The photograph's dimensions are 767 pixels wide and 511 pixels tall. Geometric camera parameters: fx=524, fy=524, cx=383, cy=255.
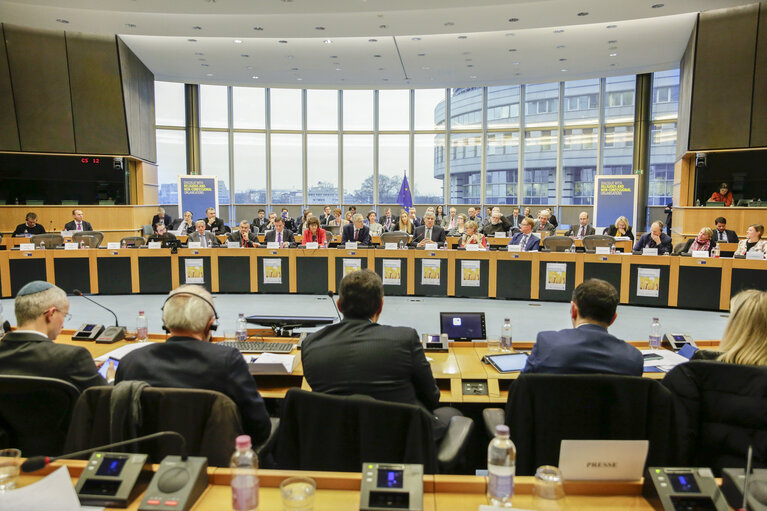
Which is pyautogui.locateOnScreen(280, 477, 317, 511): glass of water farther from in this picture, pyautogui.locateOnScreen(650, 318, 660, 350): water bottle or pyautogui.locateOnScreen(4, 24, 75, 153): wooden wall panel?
pyautogui.locateOnScreen(4, 24, 75, 153): wooden wall panel

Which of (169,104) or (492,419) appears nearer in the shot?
(492,419)

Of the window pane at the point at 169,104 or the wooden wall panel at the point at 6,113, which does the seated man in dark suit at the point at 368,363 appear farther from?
the window pane at the point at 169,104

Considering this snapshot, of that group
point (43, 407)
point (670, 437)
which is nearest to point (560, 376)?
point (670, 437)

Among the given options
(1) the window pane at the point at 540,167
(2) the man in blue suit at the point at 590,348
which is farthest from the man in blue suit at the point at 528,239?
(1) the window pane at the point at 540,167

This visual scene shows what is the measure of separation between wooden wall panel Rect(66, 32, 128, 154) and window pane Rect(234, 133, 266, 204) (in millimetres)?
4603

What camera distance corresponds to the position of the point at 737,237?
912 cm

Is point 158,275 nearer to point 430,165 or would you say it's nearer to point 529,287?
point 529,287

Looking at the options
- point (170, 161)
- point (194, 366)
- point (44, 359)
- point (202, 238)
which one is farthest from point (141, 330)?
point (170, 161)

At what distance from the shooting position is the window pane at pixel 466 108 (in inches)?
622

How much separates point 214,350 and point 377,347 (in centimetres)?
61

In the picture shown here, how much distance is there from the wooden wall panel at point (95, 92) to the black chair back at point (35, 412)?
35.6 feet

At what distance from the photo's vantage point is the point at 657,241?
25.6 ft

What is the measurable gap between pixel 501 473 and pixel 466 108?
15.5 meters

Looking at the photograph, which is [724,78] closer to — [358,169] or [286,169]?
[358,169]
